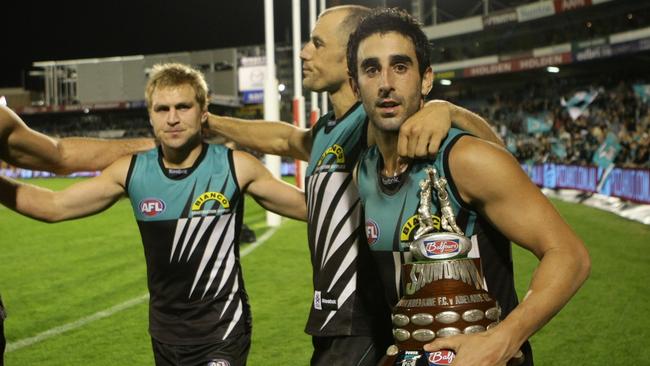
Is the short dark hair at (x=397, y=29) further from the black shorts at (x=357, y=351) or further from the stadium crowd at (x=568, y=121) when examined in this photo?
the stadium crowd at (x=568, y=121)

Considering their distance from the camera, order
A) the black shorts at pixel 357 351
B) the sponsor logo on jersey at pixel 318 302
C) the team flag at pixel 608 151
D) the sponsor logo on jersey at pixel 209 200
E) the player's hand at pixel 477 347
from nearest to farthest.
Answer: the player's hand at pixel 477 347 → the black shorts at pixel 357 351 → the sponsor logo on jersey at pixel 318 302 → the sponsor logo on jersey at pixel 209 200 → the team flag at pixel 608 151

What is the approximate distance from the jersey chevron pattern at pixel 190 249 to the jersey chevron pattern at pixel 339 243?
0.44 metres

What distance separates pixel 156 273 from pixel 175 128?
725 mm

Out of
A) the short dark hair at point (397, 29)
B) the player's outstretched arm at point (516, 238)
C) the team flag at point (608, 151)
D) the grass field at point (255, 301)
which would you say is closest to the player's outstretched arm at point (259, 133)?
the short dark hair at point (397, 29)

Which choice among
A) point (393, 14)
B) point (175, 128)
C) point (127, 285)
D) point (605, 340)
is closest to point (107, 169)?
point (175, 128)

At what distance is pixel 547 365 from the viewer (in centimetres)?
636

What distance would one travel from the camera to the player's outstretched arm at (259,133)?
4.69 meters

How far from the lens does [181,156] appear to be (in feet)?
12.7

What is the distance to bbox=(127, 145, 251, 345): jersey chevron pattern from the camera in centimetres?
372

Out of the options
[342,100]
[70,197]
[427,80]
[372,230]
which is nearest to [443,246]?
[372,230]

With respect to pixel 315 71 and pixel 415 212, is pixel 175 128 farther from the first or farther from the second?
pixel 415 212

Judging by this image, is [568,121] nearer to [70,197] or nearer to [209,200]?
[209,200]

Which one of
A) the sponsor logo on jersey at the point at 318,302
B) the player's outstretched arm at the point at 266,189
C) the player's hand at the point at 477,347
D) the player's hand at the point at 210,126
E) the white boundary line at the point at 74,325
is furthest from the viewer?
the white boundary line at the point at 74,325

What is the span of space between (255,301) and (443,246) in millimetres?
7254
